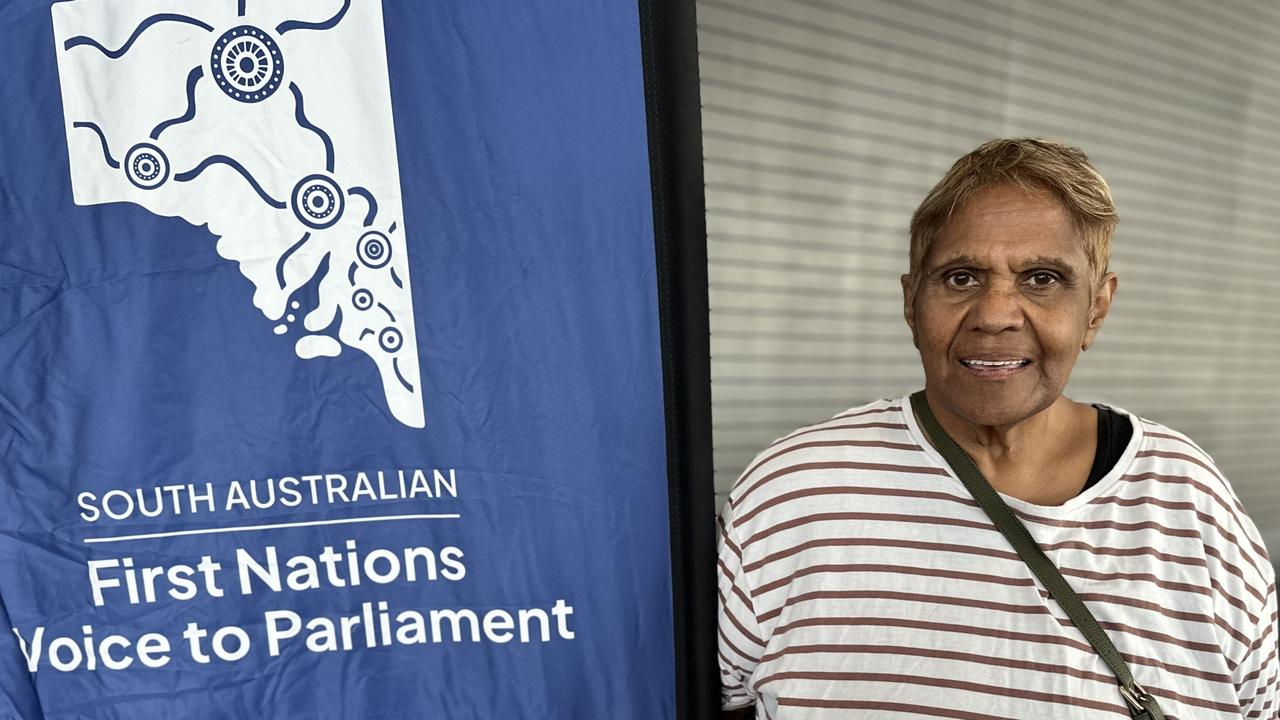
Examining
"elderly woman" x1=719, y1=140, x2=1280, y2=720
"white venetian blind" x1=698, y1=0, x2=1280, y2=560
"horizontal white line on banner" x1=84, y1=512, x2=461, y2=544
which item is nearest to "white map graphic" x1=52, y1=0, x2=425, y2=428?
"horizontal white line on banner" x1=84, y1=512, x2=461, y2=544

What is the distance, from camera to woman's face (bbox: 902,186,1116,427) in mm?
1185

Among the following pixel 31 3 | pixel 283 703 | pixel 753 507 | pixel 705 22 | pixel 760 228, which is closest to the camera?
pixel 31 3

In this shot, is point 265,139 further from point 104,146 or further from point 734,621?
point 734,621

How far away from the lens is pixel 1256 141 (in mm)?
4410

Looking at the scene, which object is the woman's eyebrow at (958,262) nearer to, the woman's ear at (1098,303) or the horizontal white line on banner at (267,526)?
the woman's ear at (1098,303)

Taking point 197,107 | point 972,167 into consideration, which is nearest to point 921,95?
point 972,167

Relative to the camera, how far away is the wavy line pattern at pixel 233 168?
1.14 m

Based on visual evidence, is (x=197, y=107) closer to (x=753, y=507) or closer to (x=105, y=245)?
(x=105, y=245)

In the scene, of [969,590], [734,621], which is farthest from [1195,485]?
[734,621]

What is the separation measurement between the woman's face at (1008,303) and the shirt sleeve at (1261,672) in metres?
0.44

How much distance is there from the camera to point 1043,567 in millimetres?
1193

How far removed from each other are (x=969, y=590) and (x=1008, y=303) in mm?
429

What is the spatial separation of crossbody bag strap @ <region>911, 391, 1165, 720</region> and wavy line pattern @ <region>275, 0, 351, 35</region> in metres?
1.08

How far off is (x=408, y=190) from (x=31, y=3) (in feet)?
1.77
